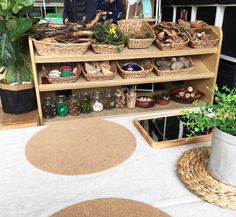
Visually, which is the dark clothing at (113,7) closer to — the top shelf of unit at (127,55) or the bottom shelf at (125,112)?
the top shelf of unit at (127,55)

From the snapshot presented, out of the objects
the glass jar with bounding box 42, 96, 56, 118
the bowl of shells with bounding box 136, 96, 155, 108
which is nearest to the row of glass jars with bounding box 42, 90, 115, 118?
the glass jar with bounding box 42, 96, 56, 118

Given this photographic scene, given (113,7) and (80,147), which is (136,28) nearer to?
(113,7)

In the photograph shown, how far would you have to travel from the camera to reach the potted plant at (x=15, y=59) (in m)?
1.49

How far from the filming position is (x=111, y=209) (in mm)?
567

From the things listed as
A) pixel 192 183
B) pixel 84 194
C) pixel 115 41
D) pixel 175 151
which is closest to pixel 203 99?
pixel 115 41

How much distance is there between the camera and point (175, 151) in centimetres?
81

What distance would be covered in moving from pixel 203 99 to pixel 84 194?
1.64m

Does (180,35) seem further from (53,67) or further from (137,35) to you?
(53,67)

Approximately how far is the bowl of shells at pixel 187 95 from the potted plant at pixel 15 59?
3.64 ft

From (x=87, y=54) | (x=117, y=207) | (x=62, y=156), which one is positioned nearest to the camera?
(x=117, y=207)

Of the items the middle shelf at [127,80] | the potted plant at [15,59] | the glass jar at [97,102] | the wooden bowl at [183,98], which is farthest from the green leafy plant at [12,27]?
the wooden bowl at [183,98]

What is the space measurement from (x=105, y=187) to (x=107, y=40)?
118cm

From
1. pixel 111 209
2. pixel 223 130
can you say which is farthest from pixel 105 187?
pixel 223 130

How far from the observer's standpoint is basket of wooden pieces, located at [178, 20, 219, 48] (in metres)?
1.78
